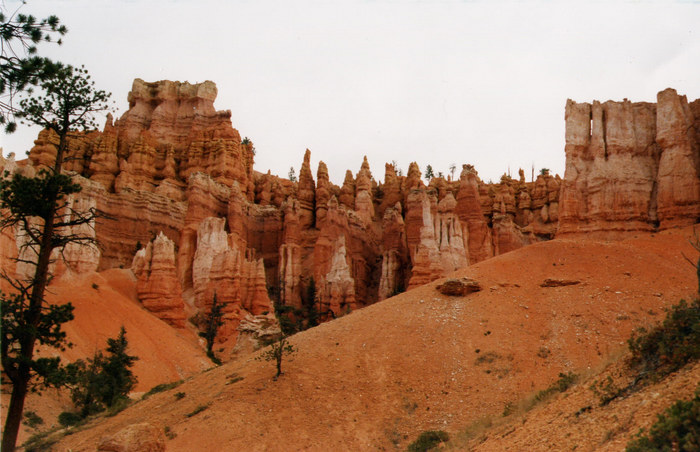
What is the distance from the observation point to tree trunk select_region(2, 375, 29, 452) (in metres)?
16.4

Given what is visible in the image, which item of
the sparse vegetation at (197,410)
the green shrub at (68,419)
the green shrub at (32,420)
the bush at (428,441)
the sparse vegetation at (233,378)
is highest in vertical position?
the sparse vegetation at (233,378)

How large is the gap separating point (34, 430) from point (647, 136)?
1691 inches

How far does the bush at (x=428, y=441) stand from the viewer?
19984mm

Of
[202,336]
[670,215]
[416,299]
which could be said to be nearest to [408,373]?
[416,299]

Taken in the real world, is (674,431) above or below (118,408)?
above

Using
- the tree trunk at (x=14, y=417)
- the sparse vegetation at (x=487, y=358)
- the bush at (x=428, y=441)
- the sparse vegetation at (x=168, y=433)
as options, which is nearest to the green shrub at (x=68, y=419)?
the sparse vegetation at (x=168, y=433)

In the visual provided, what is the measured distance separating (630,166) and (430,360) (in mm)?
22597

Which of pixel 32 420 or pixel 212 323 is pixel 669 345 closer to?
pixel 32 420

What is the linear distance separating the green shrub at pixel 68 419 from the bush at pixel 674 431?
98.1 feet

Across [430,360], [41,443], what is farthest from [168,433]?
[430,360]

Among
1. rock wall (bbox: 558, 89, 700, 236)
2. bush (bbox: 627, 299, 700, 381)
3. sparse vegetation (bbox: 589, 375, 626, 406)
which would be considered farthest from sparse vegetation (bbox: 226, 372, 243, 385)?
rock wall (bbox: 558, 89, 700, 236)

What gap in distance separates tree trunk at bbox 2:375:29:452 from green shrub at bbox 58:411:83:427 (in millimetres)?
14745

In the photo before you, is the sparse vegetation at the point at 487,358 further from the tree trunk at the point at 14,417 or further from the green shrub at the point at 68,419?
the green shrub at the point at 68,419

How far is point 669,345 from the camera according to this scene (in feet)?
42.5
